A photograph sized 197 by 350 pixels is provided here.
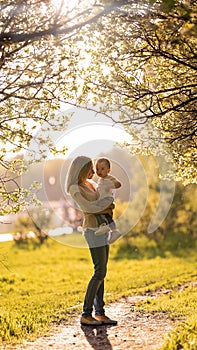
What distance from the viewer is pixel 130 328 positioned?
31.0 feet

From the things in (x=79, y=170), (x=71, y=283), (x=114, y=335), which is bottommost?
(x=71, y=283)

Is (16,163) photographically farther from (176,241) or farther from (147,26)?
(176,241)

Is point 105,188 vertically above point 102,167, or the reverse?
point 102,167

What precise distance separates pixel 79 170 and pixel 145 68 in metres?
2.70

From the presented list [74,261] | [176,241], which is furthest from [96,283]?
[176,241]

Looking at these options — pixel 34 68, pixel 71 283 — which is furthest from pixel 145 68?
pixel 71 283

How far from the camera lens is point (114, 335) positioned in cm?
884

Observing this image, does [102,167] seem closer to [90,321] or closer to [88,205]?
[88,205]

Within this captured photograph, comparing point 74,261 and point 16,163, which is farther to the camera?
point 74,261

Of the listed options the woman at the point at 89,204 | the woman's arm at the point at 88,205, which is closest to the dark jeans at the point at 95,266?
the woman at the point at 89,204

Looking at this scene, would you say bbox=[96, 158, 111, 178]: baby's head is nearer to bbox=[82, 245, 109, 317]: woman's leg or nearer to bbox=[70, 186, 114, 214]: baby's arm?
bbox=[70, 186, 114, 214]: baby's arm

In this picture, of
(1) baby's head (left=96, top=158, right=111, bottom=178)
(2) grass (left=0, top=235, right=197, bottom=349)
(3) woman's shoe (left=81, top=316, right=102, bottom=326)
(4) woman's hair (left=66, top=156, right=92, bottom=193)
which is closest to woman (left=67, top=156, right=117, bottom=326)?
(4) woman's hair (left=66, top=156, right=92, bottom=193)

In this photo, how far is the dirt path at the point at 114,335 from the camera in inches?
325

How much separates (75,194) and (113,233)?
0.97 m
